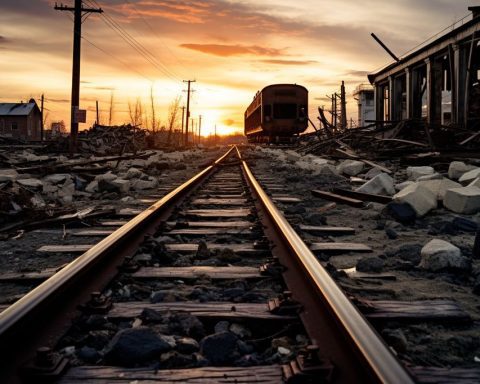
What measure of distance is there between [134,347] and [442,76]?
19.9 meters

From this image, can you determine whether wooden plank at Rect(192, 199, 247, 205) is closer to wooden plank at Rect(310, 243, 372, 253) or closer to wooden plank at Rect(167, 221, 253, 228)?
wooden plank at Rect(167, 221, 253, 228)

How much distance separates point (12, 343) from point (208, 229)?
3.22 m

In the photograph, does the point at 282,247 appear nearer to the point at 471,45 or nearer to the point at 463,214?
the point at 463,214

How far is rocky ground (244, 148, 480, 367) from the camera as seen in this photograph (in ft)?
7.93

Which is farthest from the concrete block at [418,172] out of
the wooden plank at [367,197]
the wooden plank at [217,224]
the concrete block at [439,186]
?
the wooden plank at [217,224]

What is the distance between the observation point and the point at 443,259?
3.73m

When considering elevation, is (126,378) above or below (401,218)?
below

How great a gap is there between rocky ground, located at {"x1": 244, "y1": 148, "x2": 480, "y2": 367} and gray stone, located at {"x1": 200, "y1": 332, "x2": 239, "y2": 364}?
2.46 ft

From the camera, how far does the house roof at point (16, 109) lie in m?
92.0

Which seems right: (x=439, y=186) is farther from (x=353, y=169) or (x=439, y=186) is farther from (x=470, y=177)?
(x=353, y=169)

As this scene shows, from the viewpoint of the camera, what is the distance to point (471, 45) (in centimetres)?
1534

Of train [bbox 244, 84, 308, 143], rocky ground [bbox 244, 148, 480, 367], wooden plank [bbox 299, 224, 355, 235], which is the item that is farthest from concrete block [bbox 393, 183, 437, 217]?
train [bbox 244, 84, 308, 143]

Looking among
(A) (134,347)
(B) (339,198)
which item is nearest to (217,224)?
(B) (339,198)

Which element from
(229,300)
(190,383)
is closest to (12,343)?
(190,383)
